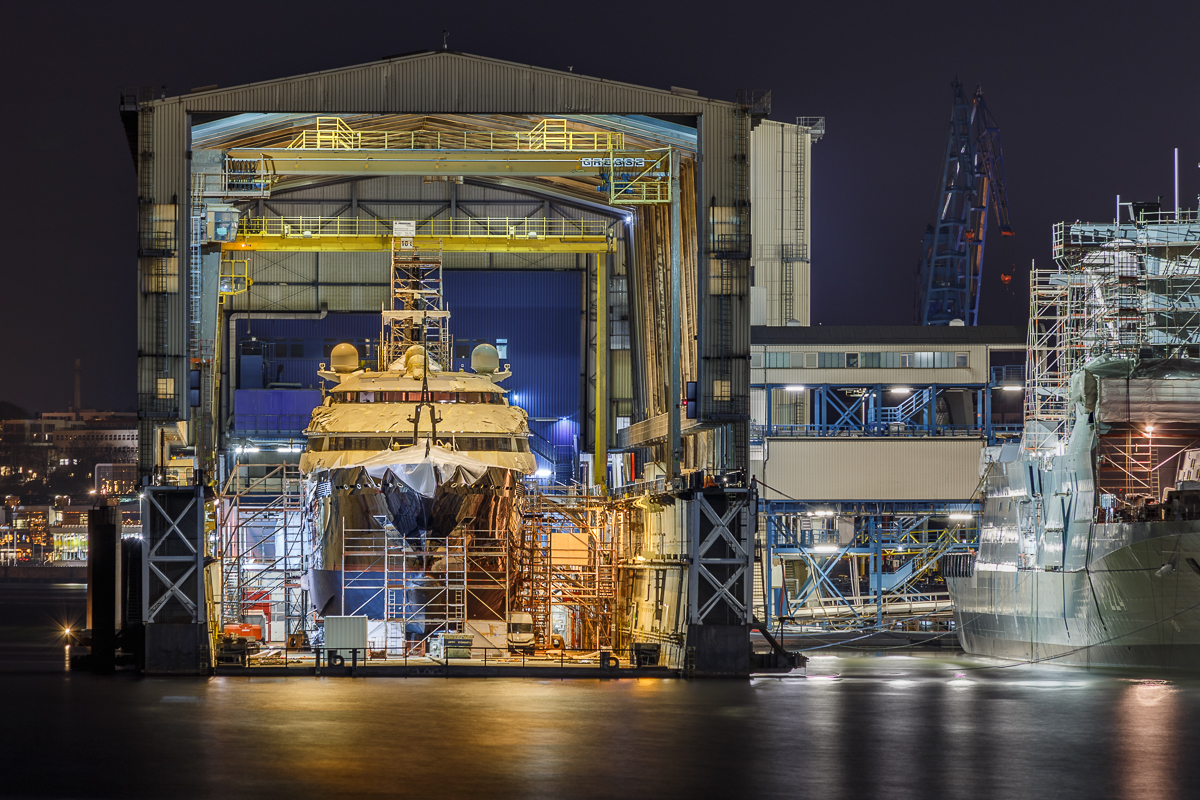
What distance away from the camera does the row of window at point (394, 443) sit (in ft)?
150

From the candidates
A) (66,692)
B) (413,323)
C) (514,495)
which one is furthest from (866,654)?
(66,692)

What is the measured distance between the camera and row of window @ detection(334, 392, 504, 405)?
157 feet

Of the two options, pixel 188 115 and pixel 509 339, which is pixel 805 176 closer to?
pixel 509 339

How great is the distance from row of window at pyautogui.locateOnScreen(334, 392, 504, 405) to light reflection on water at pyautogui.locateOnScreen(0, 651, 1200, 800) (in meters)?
11.0

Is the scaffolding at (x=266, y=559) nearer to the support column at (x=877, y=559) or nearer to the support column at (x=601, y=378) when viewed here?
the support column at (x=601, y=378)

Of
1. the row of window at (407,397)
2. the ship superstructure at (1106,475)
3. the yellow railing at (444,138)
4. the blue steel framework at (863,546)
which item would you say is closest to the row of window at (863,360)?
the blue steel framework at (863,546)

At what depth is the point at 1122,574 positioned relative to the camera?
43.8 meters

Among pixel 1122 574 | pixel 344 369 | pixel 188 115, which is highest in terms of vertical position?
pixel 188 115

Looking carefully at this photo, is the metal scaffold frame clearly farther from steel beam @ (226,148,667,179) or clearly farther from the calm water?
steel beam @ (226,148,667,179)

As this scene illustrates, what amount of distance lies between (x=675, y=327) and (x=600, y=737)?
19.9 meters

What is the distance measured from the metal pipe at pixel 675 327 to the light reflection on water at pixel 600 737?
293 inches

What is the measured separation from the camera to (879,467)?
6056 cm

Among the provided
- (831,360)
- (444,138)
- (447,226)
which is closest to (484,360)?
(444,138)

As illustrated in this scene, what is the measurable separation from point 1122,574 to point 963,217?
96.6 m
